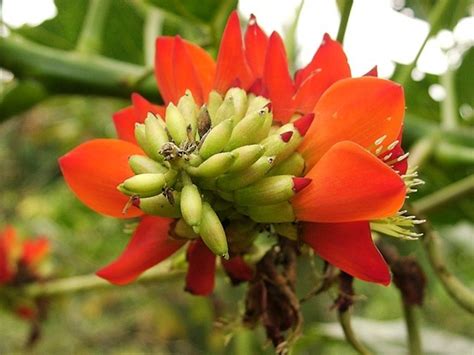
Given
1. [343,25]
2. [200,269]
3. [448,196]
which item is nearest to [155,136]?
[200,269]

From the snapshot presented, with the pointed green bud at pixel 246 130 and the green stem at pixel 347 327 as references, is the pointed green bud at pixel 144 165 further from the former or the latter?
the green stem at pixel 347 327

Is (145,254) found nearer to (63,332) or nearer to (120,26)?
(120,26)

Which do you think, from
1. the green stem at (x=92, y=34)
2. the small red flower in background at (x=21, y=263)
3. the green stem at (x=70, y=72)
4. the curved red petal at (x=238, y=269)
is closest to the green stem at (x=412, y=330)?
the curved red petal at (x=238, y=269)

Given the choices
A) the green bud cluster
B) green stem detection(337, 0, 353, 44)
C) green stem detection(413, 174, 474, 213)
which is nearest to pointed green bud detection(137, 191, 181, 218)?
the green bud cluster

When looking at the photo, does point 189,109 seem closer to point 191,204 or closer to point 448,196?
point 191,204

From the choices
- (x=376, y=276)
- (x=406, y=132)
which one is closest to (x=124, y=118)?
(x=376, y=276)
